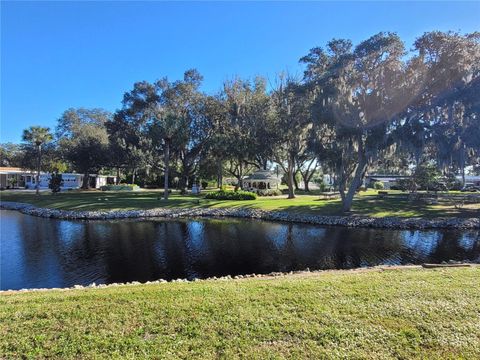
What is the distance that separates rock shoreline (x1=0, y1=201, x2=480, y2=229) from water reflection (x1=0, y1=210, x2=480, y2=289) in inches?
54.6

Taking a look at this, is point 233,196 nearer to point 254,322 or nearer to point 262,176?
point 262,176

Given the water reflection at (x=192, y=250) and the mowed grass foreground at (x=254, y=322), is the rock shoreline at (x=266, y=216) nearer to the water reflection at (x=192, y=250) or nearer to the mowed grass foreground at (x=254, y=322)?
the water reflection at (x=192, y=250)

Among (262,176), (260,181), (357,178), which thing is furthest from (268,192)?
(357,178)

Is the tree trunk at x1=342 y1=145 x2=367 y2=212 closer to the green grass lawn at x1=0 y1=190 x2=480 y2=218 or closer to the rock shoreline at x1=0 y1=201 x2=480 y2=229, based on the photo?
the green grass lawn at x1=0 y1=190 x2=480 y2=218

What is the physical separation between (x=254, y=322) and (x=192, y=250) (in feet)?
30.0

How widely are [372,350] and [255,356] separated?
1.49m

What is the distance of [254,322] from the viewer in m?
4.81

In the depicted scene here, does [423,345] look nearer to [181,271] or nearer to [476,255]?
[181,271]

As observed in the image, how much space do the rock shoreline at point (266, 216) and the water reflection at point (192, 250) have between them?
1386mm

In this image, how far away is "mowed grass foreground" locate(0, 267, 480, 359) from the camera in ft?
13.5

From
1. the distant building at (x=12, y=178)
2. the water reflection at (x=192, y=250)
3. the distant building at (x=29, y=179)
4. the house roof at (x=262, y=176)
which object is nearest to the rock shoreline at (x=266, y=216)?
the water reflection at (x=192, y=250)

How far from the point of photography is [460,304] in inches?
214

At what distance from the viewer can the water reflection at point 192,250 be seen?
10.6 metres

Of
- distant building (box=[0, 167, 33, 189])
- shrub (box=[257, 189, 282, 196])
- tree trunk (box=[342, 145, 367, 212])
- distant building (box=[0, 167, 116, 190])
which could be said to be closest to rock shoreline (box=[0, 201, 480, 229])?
tree trunk (box=[342, 145, 367, 212])
